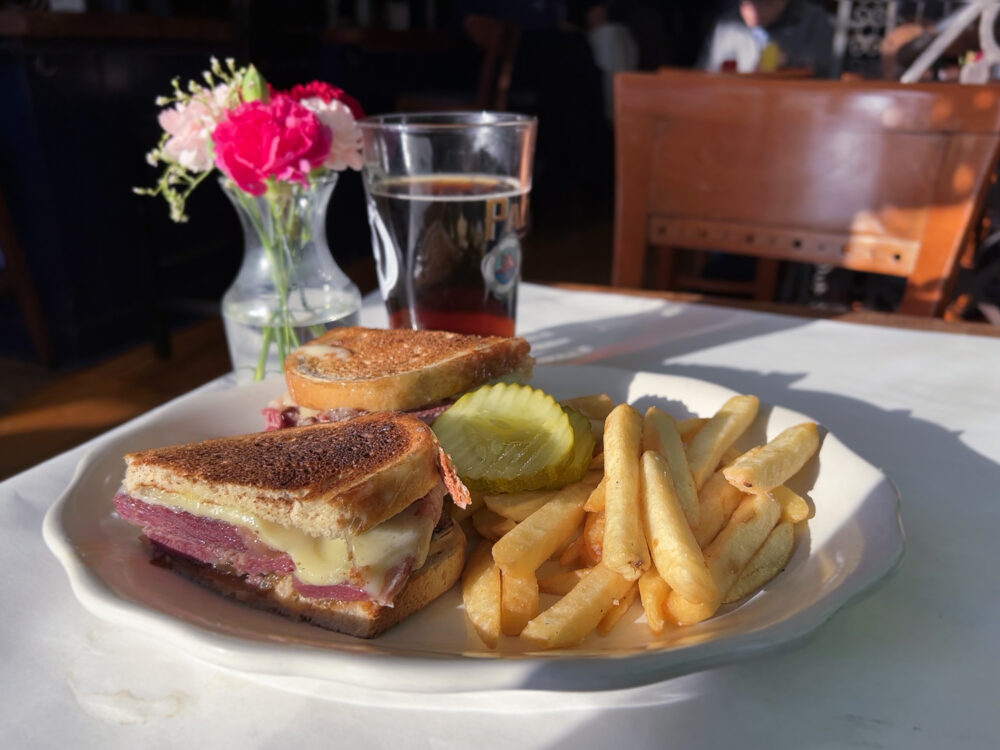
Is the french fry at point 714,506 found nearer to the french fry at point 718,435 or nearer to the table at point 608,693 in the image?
the french fry at point 718,435

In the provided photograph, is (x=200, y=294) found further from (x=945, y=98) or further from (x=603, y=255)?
(x=945, y=98)

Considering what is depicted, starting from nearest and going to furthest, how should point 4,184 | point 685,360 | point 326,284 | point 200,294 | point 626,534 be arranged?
point 626,534, point 326,284, point 685,360, point 4,184, point 200,294

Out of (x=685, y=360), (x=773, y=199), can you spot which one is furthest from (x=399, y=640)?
(x=773, y=199)

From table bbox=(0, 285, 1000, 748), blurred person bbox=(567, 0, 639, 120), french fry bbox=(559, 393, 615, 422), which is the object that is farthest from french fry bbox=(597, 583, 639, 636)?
blurred person bbox=(567, 0, 639, 120)

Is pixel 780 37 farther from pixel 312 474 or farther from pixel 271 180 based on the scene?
pixel 312 474

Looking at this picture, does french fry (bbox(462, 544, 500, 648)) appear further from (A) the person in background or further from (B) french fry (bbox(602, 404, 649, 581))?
(A) the person in background

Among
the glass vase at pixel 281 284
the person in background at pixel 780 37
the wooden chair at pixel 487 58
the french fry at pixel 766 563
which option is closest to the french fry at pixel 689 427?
the french fry at pixel 766 563
